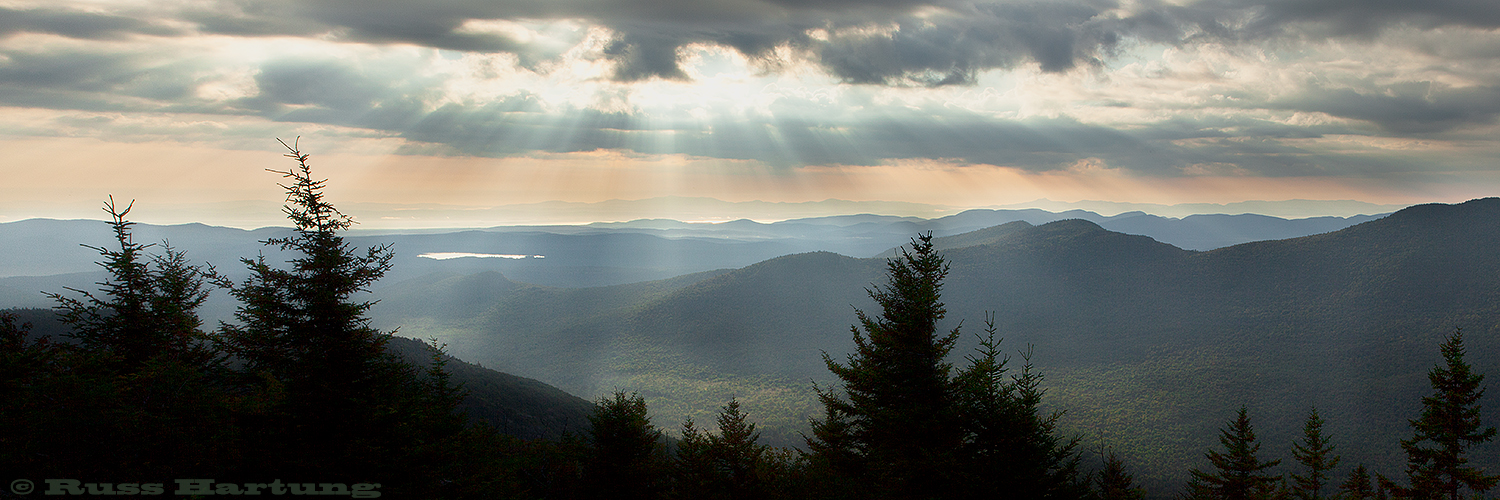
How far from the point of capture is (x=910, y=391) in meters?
15.3

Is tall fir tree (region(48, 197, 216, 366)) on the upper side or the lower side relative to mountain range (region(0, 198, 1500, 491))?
upper

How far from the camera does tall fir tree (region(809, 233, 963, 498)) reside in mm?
13625

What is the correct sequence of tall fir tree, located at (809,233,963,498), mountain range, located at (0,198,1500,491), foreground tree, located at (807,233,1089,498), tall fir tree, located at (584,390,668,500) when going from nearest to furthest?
foreground tree, located at (807,233,1089,498)
tall fir tree, located at (809,233,963,498)
tall fir tree, located at (584,390,668,500)
mountain range, located at (0,198,1500,491)

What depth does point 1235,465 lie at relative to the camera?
37.3 metres

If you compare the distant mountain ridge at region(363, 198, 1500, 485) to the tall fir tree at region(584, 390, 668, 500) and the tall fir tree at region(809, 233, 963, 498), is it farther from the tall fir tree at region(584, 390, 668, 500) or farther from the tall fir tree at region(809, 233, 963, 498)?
the tall fir tree at region(809, 233, 963, 498)

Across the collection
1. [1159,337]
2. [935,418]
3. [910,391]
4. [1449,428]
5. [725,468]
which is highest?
[910,391]

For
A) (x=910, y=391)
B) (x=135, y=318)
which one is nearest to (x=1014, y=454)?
(x=910, y=391)

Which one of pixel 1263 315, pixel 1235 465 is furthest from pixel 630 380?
pixel 1263 315

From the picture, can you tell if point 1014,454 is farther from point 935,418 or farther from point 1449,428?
point 1449,428

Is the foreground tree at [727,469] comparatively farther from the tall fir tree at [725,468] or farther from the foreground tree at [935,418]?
the foreground tree at [935,418]

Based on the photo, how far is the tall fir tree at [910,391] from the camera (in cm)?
1362

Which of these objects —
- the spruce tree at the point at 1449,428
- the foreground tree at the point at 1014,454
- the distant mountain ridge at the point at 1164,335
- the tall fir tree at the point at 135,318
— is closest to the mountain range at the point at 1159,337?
the distant mountain ridge at the point at 1164,335

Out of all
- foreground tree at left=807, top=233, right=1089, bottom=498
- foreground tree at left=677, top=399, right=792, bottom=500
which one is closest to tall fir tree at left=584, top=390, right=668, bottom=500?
foreground tree at left=677, top=399, right=792, bottom=500

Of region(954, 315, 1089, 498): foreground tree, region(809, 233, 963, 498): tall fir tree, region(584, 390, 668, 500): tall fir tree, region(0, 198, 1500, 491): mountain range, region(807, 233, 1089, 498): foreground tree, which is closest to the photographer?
Result: region(954, 315, 1089, 498): foreground tree
